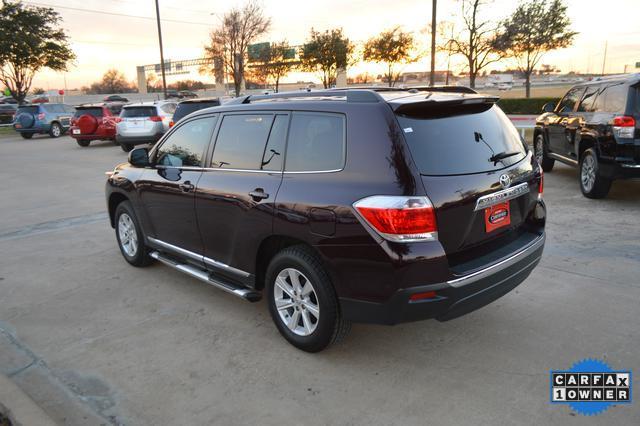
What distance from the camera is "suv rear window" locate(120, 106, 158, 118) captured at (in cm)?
1658

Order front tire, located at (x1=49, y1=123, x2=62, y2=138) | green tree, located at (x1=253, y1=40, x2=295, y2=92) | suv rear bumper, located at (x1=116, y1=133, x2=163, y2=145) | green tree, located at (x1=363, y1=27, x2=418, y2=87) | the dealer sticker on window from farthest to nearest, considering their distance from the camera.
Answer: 1. green tree, located at (x1=253, y1=40, x2=295, y2=92)
2. green tree, located at (x1=363, y1=27, x2=418, y2=87)
3. front tire, located at (x1=49, y1=123, x2=62, y2=138)
4. suv rear bumper, located at (x1=116, y1=133, x2=163, y2=145)
5. the dealer sticker on window

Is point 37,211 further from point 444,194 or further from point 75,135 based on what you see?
point 75,135

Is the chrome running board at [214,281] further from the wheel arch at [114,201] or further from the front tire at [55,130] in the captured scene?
the front tire at [55,130]

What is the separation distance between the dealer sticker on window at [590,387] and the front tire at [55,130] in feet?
84.9

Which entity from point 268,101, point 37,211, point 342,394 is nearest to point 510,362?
point 342,394

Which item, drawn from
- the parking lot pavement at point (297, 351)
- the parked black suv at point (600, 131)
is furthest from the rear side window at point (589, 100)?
the parking lot pavement at point (297, 351)

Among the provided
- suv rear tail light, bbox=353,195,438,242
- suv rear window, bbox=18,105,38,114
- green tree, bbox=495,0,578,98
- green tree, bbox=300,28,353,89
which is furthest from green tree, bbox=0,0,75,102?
suv rear tail light, bbox=353,195,438,242

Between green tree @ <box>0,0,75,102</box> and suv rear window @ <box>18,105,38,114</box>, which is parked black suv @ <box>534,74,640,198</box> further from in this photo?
green tree @ <box>0,0,75,102</box>

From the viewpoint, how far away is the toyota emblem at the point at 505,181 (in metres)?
3.29

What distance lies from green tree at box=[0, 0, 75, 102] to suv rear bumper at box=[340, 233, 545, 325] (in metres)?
34.6

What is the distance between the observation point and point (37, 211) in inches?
331

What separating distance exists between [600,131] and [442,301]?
5928mm

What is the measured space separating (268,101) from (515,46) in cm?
2866

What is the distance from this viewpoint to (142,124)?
54.1ft
